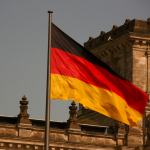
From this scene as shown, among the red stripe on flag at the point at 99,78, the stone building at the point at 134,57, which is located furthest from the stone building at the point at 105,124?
the red stripe on flag at the point at 99,78

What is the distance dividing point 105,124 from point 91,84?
2309cm

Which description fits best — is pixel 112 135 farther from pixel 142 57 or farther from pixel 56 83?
pixel 56 83

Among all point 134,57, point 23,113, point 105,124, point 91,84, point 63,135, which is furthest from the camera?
point 105,124

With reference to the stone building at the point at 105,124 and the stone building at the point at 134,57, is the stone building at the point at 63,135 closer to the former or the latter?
the stone building at the point at 105,124

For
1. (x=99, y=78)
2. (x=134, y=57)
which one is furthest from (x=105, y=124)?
(x=99, y=78)

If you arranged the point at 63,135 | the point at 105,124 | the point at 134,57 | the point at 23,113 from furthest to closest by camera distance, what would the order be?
the point at 105,124 < the point at 134,57 < the point at 63,135 < the point at 23,113

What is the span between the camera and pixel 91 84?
2500 centimetres

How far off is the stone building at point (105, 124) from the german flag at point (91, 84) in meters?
13.9

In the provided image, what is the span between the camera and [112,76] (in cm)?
2523

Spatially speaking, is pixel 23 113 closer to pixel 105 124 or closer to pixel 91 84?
pixel 105 124

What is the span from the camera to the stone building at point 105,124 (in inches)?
1522

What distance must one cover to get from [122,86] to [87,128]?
58.8 ft

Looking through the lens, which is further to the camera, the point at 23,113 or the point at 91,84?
the point at 23,113

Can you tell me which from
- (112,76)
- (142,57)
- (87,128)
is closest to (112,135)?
(87,128)
